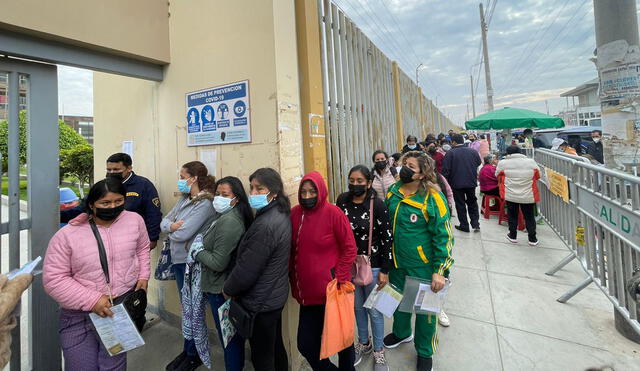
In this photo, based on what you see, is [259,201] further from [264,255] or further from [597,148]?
[597,148]

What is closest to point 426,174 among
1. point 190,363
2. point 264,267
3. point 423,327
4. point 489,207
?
point 423,327

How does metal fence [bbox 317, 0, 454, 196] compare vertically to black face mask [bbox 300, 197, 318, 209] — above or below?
above

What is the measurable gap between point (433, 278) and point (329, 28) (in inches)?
120

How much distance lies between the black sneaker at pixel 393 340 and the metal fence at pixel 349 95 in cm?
161

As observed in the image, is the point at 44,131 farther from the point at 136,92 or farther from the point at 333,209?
the point at 333,209

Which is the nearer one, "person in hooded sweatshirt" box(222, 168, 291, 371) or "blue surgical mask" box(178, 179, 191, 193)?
"person in hooded sweatshirt" box(222, 168, 291, 371)

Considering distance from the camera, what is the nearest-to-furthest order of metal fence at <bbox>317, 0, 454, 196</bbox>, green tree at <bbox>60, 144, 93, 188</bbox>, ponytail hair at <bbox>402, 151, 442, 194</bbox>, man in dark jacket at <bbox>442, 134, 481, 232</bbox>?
1. ponytail hair at <bbox>402, 151, 442, 194</bbox>
2. metal fence at <bbox>317, 0, 454, 196</bbox>
3. man in dark jacket at <bbox>442, 134, 481, 232</bbox>
4. green tree at <bbox>60, 144, 93, 188</bbox>

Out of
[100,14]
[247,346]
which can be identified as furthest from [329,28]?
[247,346]

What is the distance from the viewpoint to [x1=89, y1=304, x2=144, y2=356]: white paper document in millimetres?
1869

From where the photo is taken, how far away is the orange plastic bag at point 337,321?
1982mm

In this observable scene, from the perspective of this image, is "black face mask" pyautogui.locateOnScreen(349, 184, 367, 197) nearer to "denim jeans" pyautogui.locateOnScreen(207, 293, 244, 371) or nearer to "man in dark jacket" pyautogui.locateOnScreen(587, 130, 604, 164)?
"denim jeans" pyautogui.locateOnScreen(207, 293, 244, 371)

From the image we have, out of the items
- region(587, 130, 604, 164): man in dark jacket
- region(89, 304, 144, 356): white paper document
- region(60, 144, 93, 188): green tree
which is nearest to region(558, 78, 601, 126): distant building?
region(587, 130, 604, 164): man in dark jacket

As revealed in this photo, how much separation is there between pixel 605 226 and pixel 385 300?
6.34ft

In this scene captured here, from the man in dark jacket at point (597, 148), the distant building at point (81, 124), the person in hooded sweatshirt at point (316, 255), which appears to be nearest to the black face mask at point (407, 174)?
the person in hooded sweatshirt at point (316, 255)
